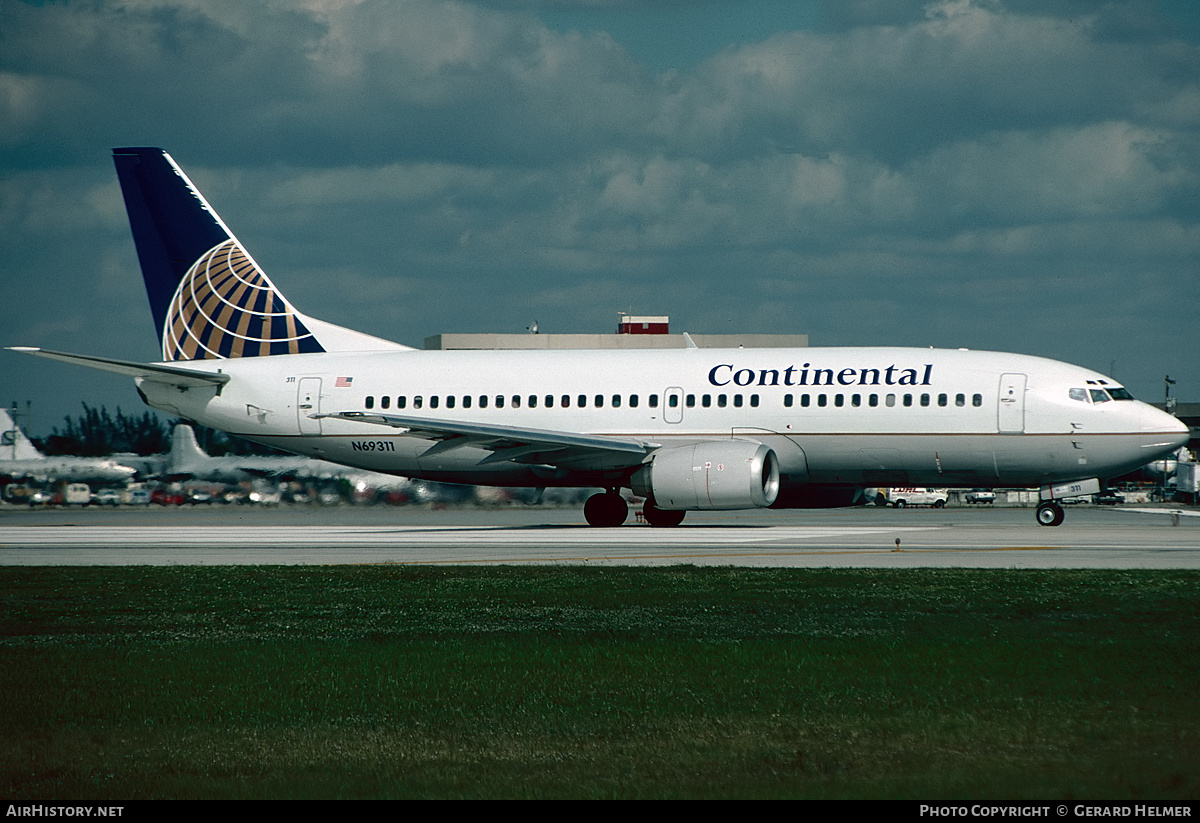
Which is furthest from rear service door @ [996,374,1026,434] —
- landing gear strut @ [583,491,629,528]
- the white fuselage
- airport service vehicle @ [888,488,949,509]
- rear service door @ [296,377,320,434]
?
airport service vehicle @ [888,488,949,509]

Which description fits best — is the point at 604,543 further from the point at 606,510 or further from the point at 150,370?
the point at 150,370

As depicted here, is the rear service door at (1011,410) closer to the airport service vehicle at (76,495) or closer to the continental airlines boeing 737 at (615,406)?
the continental airlines boeing 737 at (615,406)

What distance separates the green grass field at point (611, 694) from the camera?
284 inches

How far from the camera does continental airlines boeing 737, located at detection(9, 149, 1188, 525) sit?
97.9 ft

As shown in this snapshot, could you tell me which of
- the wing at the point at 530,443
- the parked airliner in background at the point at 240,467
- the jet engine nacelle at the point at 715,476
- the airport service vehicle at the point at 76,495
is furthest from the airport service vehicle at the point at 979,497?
the jet engine nacelle at the point at 715,476

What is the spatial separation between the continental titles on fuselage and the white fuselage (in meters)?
0.04

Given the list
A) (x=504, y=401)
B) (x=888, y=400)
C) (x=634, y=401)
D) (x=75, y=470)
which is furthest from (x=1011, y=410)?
(x=75, y=470)

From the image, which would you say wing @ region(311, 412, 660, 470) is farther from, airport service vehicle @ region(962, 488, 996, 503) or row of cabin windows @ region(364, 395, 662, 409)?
airport service vehicle @ region(962, 488, 996, 503)

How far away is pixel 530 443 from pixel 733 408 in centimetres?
518

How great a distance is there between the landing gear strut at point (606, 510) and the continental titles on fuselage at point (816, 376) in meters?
4.26

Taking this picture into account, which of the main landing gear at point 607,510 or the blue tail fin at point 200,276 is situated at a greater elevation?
the blue tail fin at point 200,276

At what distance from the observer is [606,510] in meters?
33.6
